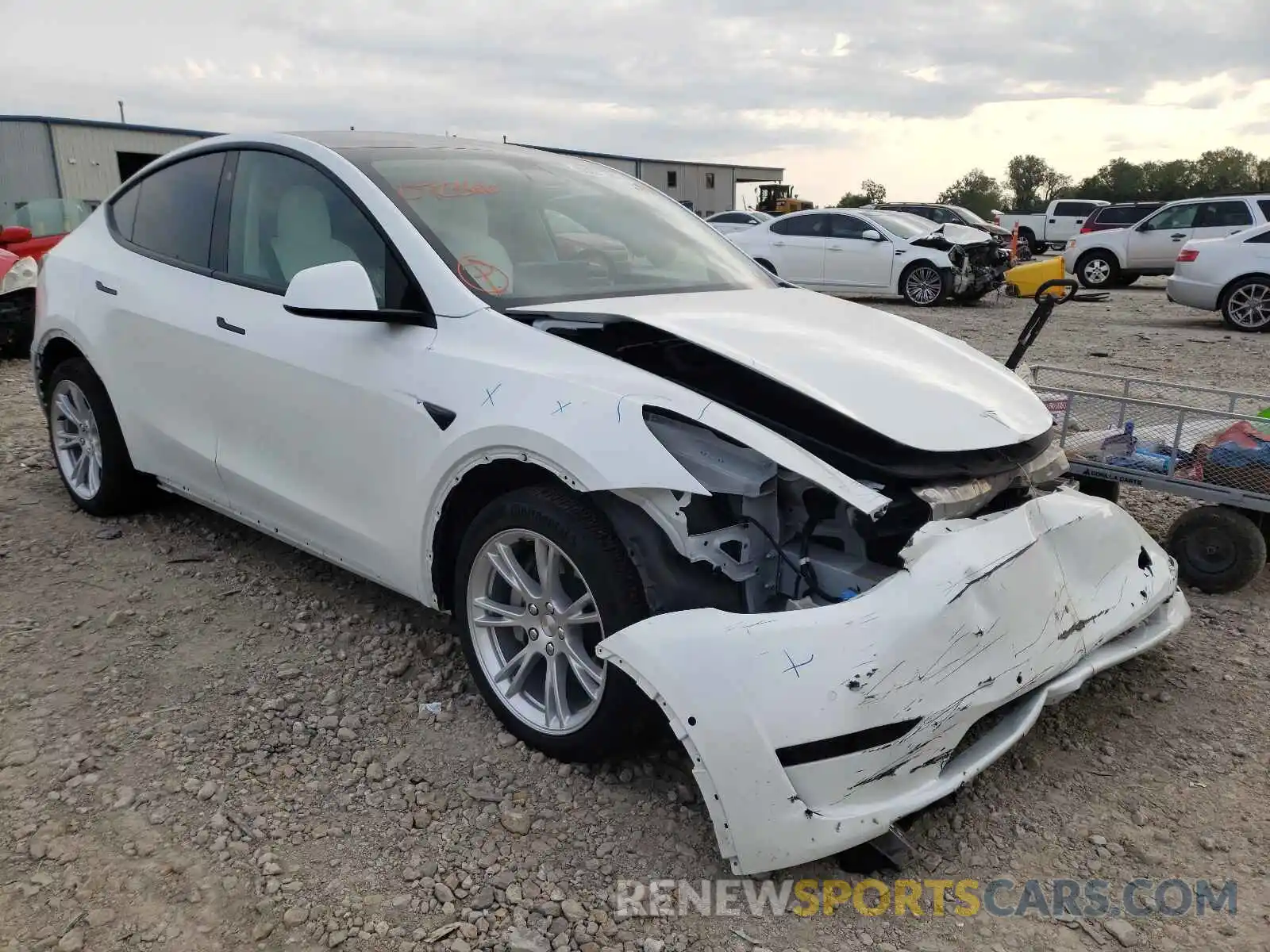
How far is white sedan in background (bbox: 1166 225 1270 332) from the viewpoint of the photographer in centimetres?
1174

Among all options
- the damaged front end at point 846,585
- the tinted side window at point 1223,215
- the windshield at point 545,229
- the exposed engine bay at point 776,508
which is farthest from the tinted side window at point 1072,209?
the exposed engine bay at point 776,508

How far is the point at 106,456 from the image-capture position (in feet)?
14.1

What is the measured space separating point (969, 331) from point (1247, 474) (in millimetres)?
8547

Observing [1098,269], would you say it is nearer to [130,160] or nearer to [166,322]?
[166,322]

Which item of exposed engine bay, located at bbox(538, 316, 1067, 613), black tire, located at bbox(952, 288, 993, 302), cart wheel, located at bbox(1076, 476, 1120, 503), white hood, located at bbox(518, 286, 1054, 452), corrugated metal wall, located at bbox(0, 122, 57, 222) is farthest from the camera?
corrugated metal wall, located at bbox(0, 122, 57, 222)

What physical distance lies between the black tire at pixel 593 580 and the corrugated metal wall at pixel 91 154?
29682mm

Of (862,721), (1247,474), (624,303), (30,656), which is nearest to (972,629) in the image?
(862,721)

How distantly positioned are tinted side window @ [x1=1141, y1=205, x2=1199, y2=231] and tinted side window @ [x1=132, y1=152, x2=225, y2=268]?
703 inches

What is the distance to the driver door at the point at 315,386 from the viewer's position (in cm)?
288

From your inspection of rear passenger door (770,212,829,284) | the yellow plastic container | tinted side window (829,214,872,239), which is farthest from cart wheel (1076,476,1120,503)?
the yellow plastic container

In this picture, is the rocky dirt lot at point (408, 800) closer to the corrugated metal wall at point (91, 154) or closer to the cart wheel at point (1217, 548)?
the cart wheel at point (1217, 548)

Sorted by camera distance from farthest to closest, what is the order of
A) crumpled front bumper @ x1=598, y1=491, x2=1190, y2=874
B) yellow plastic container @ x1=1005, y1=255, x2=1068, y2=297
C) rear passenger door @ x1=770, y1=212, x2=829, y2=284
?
1. yellow plastic container @ x1=1005, y1=255, x2=1068, y2=297
2. rear passenger door @ x1=770, y1=212, x2=829, y2=284
3. crumpled front bumper @ x1=598, y1=491, x2=1190, y2=874

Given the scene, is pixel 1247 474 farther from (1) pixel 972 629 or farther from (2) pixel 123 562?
(2) pixel 123 562

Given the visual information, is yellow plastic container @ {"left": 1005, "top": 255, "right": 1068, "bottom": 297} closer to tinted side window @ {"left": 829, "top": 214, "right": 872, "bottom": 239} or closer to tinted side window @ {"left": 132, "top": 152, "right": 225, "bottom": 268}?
tinted side window @ {"left": 829, "top": 214, "right": 872, "bottom": 239}
